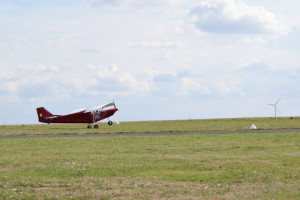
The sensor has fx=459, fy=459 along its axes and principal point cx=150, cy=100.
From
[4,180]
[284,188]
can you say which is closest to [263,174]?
[284,188]

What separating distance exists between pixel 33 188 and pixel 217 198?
241 inches

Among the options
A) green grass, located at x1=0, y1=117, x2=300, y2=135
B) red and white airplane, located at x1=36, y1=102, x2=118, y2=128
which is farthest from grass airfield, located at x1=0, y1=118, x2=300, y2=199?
red and white airplane, located at x1=36, y1=102, x2=118, y2=128

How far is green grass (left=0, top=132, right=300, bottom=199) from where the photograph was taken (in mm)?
13812

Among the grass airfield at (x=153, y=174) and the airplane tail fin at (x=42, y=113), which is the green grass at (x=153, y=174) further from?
the airplane tail fin at (x=42, y=113)

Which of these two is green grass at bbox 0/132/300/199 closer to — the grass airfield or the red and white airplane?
the grass airfield

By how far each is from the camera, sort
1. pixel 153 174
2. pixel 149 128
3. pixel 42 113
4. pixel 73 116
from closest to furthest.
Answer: pixel 153 174
pixel 149 128
pixel 73 116
pixel 42 113

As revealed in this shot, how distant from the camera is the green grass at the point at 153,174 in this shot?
13.8 m

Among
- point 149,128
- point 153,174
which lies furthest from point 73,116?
point 153,174

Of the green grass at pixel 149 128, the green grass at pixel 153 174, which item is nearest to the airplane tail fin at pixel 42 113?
the green grass at pixel 149 128

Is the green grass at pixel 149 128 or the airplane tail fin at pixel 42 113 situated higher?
the airplane tail fin at pixel 42 113

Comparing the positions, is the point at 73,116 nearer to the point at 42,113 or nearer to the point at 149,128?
the point at 42,113

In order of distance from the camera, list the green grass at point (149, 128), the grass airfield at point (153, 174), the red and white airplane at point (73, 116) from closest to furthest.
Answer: the grass airfield at point (153, 174)
the green grass at point (149, 128)
the red and white airplane at point (73, 116)

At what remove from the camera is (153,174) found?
17688 millimetres

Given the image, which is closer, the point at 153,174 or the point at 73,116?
the point at 153,174
